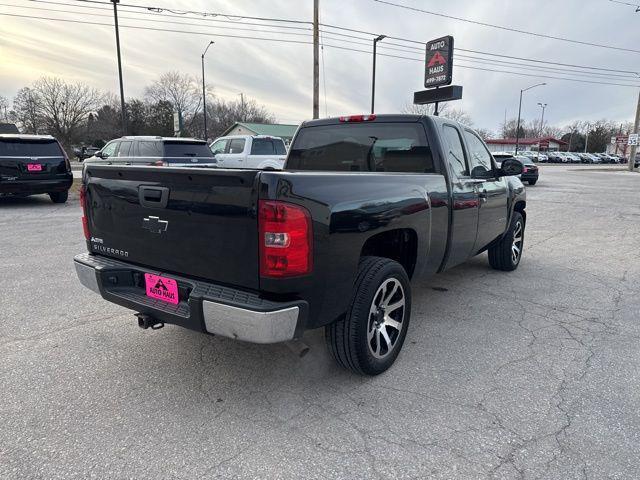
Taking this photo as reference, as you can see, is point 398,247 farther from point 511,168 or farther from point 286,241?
point 511,168

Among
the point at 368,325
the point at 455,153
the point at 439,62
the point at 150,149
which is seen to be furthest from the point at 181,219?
the point at 439,62

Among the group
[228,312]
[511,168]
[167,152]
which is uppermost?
[167,152]

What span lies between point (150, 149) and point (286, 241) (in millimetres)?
11535

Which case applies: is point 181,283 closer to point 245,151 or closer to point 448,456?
point 448,456

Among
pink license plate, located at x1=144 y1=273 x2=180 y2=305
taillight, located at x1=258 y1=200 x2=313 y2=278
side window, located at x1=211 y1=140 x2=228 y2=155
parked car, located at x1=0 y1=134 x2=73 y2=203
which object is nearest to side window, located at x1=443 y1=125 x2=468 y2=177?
taillight, located at x1=258 y1=200 x2=313 y2=278

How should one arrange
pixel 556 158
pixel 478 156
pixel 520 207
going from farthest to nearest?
pixel 556 158, pixel 520 207, pixel 478 156

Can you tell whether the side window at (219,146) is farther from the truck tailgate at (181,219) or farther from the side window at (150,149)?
the truck tailgate at (181,219)

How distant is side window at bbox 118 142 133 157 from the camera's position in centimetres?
1327

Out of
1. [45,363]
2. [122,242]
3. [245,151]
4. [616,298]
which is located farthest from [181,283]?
[245,151]

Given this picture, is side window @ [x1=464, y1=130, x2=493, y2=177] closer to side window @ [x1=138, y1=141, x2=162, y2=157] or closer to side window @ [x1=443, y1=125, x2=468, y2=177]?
side window @ [x1=443, y1=125, x2=468, y2=177]

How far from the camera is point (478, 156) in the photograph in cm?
480

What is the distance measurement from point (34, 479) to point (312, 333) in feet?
7.29

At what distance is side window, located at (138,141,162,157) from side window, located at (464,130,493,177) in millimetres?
9698

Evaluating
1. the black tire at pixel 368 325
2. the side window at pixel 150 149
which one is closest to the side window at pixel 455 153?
the black tire at pixel 368 325
